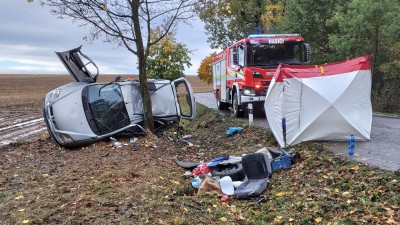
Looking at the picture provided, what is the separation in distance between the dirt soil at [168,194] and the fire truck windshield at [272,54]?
636 cm

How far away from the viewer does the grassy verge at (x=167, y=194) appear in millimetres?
5172

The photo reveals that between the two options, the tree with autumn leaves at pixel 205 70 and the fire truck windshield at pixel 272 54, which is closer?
the fire truck windshield at pixel 272 54

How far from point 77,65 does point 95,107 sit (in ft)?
6.24

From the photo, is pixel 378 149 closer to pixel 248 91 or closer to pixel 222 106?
pixel 248 91

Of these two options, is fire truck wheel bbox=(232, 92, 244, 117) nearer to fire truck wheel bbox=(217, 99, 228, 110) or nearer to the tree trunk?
fire truck wheel bbox=(217, 99, 228, 110)

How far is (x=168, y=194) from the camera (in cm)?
630

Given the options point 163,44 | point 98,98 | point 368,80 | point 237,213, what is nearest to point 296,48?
point 368,80

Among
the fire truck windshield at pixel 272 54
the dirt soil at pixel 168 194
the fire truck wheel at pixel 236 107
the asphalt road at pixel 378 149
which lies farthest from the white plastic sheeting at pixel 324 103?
the fire truck wheel at pixel 236 107

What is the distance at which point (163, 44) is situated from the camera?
34094 millimetres

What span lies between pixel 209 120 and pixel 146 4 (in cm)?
634

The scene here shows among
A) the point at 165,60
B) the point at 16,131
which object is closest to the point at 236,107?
Answer: the point at 16,131

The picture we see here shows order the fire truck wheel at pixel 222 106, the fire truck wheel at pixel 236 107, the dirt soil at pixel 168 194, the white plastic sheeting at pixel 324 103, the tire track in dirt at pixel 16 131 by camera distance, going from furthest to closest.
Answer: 1. the fire truck wheel at pixel 222 106
2. the fire truck wheel at pixel 236 107
3. the tire track in dirt at pixel 16 131
4. the white plastic sheeting at pixel 324 103
5. the dirt soil at pixel 168 194

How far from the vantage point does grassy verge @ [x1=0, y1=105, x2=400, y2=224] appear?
517 centimetres

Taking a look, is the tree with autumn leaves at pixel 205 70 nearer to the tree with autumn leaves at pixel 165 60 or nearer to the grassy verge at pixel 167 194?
the tree with autumn leaves at pixel 165 60
